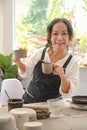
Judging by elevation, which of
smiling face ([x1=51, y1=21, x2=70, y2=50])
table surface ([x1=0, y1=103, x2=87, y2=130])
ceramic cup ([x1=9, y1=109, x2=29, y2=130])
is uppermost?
smiling face ([x1=51, y1=21, x2=70, y2=50])

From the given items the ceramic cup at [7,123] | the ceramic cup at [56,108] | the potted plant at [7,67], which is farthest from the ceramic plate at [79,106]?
the potted plant at [7,67]

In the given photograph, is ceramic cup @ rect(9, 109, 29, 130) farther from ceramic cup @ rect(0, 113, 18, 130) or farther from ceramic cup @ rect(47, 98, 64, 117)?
ceramic cup @ rect(47, 98, 64, 117)

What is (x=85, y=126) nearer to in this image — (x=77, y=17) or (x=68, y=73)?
(x=68, y=73)

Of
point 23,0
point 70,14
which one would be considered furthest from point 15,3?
point 70,14

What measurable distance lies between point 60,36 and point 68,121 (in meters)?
1.00

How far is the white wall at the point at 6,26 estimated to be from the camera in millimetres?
4262

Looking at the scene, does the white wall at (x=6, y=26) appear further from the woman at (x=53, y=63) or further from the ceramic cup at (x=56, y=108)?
the ceramic cup at (x=56, y=108)

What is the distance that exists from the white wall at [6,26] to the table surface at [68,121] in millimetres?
2585

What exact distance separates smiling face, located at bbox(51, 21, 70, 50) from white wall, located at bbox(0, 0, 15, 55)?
1.90m

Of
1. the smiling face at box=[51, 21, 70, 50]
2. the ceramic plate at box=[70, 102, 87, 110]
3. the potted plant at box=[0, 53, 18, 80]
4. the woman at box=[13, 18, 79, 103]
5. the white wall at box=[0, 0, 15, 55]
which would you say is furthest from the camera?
the white wall at box=[0, 0, 15, 55]

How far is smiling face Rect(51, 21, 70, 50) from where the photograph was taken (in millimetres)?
2475

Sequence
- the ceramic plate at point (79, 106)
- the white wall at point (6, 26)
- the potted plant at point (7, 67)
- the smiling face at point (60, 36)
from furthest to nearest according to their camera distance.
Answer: the white wall at point (6, 26), the potted plant at point (7, 67), the smiling face at point (60, 36), the ceramic plate at point (79, 106)

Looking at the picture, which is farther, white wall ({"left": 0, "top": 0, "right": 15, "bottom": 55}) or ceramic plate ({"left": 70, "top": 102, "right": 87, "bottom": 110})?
white wall ({"left": 0, "top": 0, "right": 15, "bottom": 55})

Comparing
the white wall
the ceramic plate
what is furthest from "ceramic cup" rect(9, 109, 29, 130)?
the white wall
